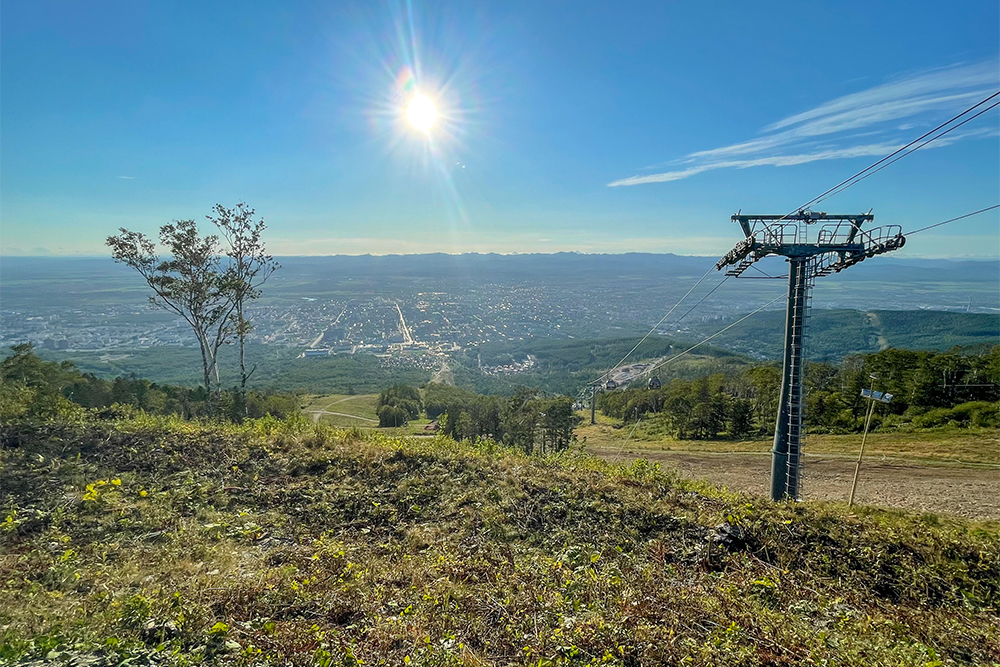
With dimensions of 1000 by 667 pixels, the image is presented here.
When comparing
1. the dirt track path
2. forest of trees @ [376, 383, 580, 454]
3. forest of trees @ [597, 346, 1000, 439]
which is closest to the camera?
the dirt track path

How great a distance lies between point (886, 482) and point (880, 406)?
1630 centimetres

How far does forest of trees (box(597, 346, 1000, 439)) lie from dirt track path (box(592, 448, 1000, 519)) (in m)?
9.71

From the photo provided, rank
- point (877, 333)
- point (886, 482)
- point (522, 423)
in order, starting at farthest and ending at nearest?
point (877, 333) → point (522, 423) → point (886, 482)

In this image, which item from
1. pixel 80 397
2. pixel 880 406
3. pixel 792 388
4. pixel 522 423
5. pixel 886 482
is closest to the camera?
pixel 792 388

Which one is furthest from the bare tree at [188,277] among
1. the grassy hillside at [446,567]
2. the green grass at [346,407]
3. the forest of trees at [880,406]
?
the green grass at [346,407]

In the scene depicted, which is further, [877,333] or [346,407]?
[877,333]

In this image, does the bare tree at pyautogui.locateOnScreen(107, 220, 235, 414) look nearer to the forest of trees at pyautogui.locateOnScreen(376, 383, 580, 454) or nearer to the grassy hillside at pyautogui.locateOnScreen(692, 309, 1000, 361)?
the forest of trees at pyautogui.locateOnScreen(376, 383, 580, 454)

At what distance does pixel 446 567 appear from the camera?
4.25 meters

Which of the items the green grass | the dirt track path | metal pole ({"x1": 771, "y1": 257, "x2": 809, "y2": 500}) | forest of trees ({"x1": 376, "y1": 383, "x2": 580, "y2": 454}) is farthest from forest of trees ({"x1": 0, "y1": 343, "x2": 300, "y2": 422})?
the green grass

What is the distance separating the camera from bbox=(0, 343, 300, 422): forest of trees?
8.25 m

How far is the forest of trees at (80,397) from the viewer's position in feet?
27.1

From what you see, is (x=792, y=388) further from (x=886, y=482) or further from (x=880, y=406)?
(x=880, y=406)

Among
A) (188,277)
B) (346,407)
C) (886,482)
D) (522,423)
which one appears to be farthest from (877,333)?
(188,277)

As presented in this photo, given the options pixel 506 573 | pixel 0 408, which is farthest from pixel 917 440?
pixel 0 408
